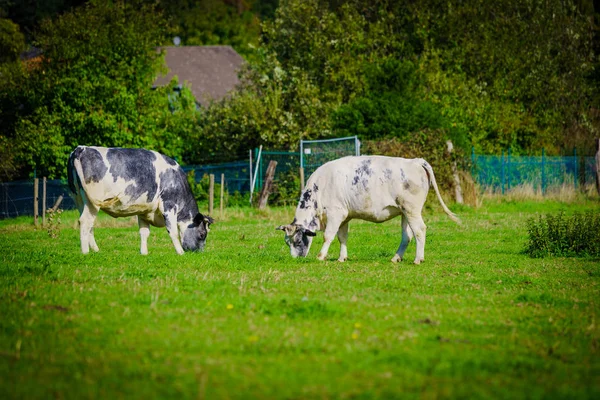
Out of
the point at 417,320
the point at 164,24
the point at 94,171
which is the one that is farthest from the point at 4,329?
the point at 164,24

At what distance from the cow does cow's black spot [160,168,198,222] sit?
241cm

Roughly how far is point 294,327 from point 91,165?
8.20 m

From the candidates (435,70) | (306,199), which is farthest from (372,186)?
(435,70)

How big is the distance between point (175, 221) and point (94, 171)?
1.87 metres

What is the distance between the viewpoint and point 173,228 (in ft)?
51.0

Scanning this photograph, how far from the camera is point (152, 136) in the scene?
3803 centimetres

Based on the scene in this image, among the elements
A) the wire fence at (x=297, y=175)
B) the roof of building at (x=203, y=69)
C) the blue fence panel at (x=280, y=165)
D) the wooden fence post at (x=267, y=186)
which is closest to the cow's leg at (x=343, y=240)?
the wooden fence post at (x=267, y=186)

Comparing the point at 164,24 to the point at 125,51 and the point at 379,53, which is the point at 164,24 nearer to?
the point at 125,51

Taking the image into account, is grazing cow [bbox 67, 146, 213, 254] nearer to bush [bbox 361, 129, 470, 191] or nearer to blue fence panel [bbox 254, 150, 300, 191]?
bush [bbox 361, 129, 470, 191]

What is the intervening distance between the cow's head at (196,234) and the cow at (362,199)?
2.07 metres

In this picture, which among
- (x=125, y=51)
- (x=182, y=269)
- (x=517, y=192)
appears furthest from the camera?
(x=125, y=51)

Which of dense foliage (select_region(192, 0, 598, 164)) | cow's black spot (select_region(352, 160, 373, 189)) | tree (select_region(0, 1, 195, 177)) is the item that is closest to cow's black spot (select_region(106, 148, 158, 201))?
cow's black spot (select_region(352, 160, 373, 189))

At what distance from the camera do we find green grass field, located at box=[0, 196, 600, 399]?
6.00 metres

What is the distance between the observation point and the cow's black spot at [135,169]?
1506 centimetres
